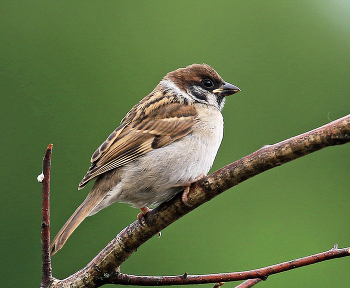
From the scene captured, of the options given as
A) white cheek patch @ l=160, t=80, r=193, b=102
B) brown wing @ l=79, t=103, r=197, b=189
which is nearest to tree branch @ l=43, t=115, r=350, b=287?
brown wing @ l=79, t=103, r=197, b=189

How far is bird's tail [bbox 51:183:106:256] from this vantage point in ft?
8.29

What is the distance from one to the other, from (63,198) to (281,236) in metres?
2.35

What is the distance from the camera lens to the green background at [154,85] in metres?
4.94

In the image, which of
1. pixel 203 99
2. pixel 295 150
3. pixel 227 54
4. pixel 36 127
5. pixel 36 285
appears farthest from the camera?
pixel 227 54

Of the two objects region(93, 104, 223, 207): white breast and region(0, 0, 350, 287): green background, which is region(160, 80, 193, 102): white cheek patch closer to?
region(93, 104, 223, 207): white breast

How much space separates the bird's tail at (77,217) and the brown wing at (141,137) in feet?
0.37

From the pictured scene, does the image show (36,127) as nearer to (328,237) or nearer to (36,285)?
(36,285)

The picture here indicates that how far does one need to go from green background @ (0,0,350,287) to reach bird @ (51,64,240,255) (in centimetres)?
158

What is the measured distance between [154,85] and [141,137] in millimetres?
2300

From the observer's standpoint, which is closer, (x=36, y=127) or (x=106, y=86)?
(x=36, y=127)

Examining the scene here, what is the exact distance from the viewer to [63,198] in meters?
4.87

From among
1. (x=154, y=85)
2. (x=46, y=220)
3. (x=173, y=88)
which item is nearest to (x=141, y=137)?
(x=173, y=88)

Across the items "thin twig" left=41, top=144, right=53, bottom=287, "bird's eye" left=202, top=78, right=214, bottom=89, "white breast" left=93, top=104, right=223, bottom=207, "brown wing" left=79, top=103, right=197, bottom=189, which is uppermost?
"bird's eye" left=202, top=78, right=214, bottom=89

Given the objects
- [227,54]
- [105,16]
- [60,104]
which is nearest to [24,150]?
[60,104]
